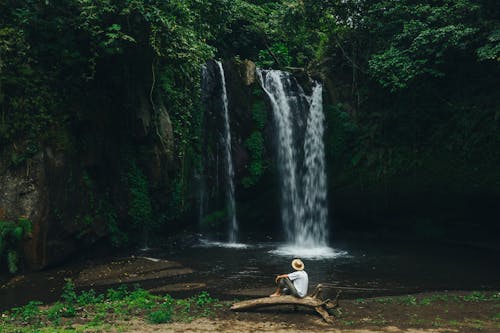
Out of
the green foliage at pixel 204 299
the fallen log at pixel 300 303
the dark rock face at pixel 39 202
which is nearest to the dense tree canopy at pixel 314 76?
the dark rock face at pixel 39 202

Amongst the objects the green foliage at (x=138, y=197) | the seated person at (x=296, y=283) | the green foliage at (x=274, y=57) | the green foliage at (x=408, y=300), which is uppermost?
the green foliage at (x=274, y=57)

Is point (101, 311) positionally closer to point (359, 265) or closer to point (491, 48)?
point (359, 265)

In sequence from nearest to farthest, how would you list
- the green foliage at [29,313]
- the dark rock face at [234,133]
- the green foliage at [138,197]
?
the green foliage at [29,313], the green foliage at [138,197], the dark rock face at [234,133]

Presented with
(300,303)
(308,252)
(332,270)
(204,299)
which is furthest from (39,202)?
(308,252)

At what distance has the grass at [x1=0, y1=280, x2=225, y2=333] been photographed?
7530 mm

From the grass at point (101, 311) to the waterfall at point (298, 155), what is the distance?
8.68 metres

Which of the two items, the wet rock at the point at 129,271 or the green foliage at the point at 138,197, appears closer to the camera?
the wet rock at the point at 129,271

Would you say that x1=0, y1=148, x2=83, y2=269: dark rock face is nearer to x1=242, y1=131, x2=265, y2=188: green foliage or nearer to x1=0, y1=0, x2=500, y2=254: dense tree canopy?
x1=0, y1=0, x2=500, y2=254: dense tree canopy

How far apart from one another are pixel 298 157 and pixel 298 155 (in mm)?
78

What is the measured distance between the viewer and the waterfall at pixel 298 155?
18.0m

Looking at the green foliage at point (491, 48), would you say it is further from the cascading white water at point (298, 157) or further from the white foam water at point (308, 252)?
the white foam water at point (308, 252)

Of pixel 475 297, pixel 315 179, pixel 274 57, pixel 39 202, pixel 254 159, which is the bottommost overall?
pixel 475 297

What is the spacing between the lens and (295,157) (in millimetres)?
18281

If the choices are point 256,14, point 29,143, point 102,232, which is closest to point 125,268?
point 102,232
